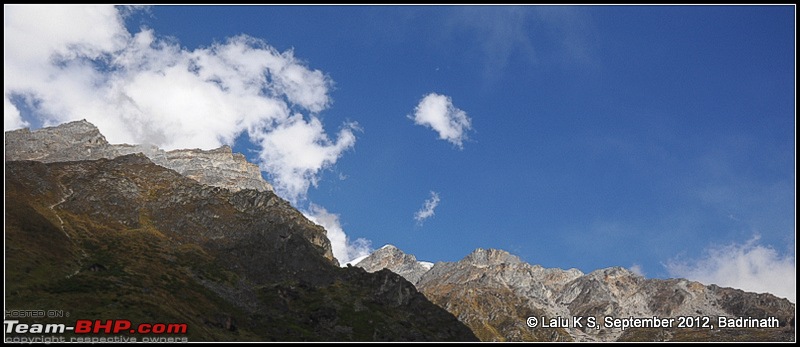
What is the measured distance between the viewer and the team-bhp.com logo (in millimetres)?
104438

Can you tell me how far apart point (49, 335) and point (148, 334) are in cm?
2305

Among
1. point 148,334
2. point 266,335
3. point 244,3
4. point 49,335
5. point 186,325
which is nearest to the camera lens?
point 244,3

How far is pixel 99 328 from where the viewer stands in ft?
384

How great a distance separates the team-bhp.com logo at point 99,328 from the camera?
104 metres

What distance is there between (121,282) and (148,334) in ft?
165

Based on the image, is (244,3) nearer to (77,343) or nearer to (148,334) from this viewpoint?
(77,343)

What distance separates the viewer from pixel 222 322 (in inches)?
6673

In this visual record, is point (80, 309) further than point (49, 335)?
Yes

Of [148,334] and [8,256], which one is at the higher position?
[8,256]

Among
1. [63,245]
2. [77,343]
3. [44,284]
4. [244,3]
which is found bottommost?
[77,343]

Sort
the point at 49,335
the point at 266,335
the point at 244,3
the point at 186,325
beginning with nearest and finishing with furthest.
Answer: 1. the point at 244,3
2. the point at 49,335
3. the point at 186,325
4. the point at 266,335

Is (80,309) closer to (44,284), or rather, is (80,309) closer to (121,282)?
(44,284)

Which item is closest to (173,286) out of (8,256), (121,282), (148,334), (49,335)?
(121,282)

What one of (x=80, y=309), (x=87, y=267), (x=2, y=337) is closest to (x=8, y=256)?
(x=87, y=267)
